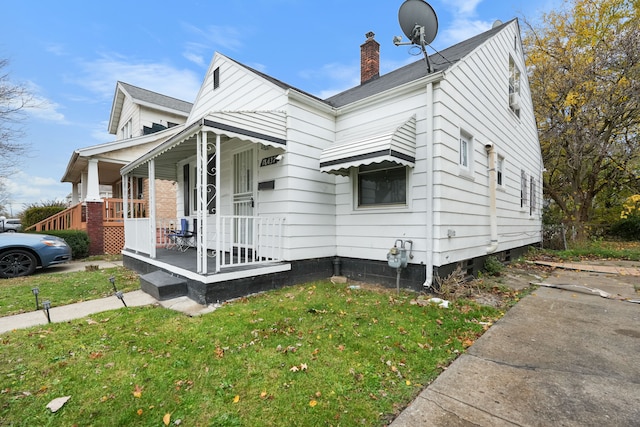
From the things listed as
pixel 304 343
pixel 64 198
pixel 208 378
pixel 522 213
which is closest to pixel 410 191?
pixel 304 343

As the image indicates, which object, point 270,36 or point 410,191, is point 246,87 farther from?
point 270,36

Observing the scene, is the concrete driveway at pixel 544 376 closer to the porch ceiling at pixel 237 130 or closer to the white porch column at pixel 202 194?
the white porch column at pixel 202 194

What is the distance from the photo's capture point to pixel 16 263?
7082mm

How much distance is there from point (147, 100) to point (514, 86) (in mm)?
16220

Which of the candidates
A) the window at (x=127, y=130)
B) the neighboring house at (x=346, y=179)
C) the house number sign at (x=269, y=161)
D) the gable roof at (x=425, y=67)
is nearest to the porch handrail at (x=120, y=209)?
the neighboring house at (x=346, y=179)

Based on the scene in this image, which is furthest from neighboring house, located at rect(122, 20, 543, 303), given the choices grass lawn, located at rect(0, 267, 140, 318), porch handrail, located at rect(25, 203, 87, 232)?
porch handrail, located at rect(25, 203, 87, 232)

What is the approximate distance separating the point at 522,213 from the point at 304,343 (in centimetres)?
958

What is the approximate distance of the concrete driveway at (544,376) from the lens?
2.03 m

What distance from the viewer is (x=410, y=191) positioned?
5.31 metres

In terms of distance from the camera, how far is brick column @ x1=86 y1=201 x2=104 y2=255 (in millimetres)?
10281

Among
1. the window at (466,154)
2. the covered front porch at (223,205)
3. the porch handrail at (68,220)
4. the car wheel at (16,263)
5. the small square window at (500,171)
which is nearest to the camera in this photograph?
the covered front porch at (223,205)

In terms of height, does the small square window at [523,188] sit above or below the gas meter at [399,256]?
above

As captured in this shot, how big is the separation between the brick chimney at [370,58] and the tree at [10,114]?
13882 millimetres

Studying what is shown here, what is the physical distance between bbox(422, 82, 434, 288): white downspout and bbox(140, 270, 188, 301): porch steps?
4176 mm
